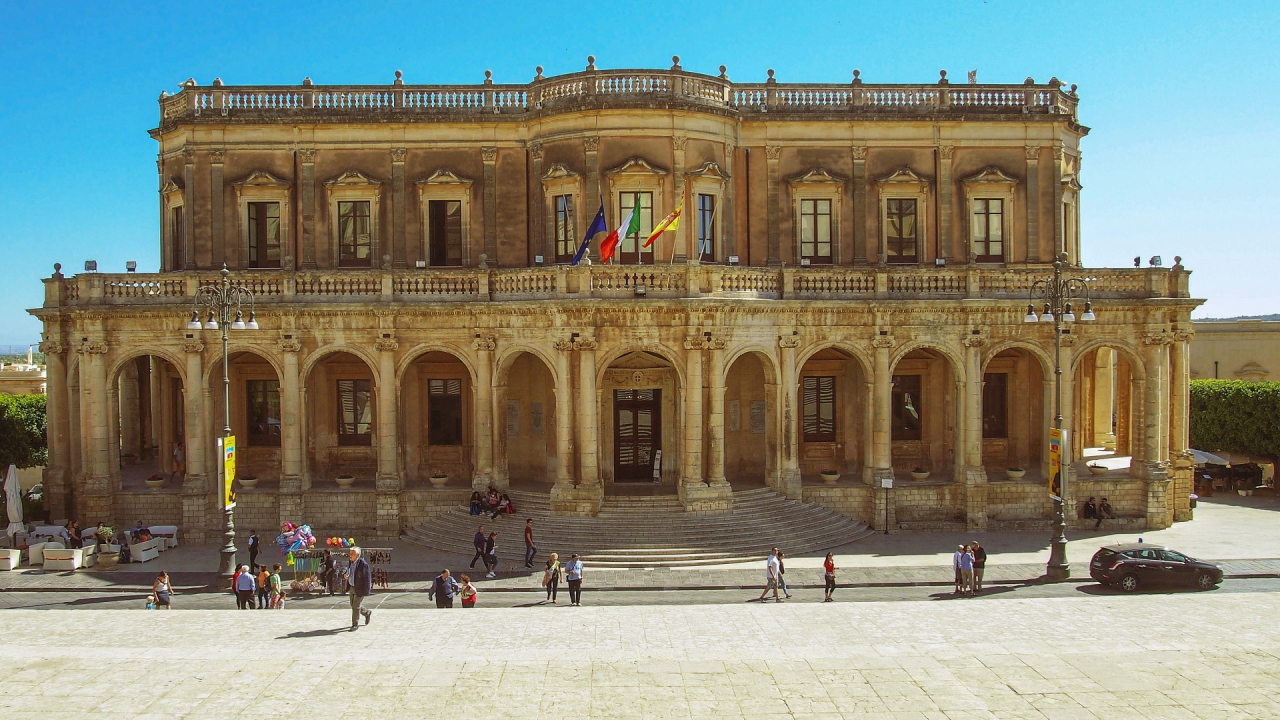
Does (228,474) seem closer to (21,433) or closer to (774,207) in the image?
(21,433)

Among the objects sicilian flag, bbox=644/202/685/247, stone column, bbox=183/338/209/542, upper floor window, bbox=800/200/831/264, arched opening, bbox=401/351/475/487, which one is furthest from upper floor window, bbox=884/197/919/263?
stone column, bbox=183/338/209/542

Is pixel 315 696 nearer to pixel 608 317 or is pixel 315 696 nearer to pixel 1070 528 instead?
pixel 608 317

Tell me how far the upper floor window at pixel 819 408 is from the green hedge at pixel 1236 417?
1962cm

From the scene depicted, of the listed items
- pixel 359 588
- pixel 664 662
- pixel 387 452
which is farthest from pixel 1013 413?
pixel 359 588

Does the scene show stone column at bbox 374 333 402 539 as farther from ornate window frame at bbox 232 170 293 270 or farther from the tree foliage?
the tree foliage

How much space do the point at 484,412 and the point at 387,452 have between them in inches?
138

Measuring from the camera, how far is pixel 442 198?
109 feet

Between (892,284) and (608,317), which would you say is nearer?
(608,317)

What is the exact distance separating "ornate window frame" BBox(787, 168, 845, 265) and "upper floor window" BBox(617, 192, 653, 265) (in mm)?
5396

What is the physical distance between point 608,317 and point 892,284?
975 centimetres

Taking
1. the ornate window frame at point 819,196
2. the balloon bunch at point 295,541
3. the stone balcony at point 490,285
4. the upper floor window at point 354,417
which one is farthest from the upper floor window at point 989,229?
the balloon bunch at point 295,541

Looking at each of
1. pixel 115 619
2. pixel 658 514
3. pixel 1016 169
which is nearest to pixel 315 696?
pixel 115 619

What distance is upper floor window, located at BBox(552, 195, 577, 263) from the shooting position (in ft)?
105

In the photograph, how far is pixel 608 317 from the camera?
28.8 meters
